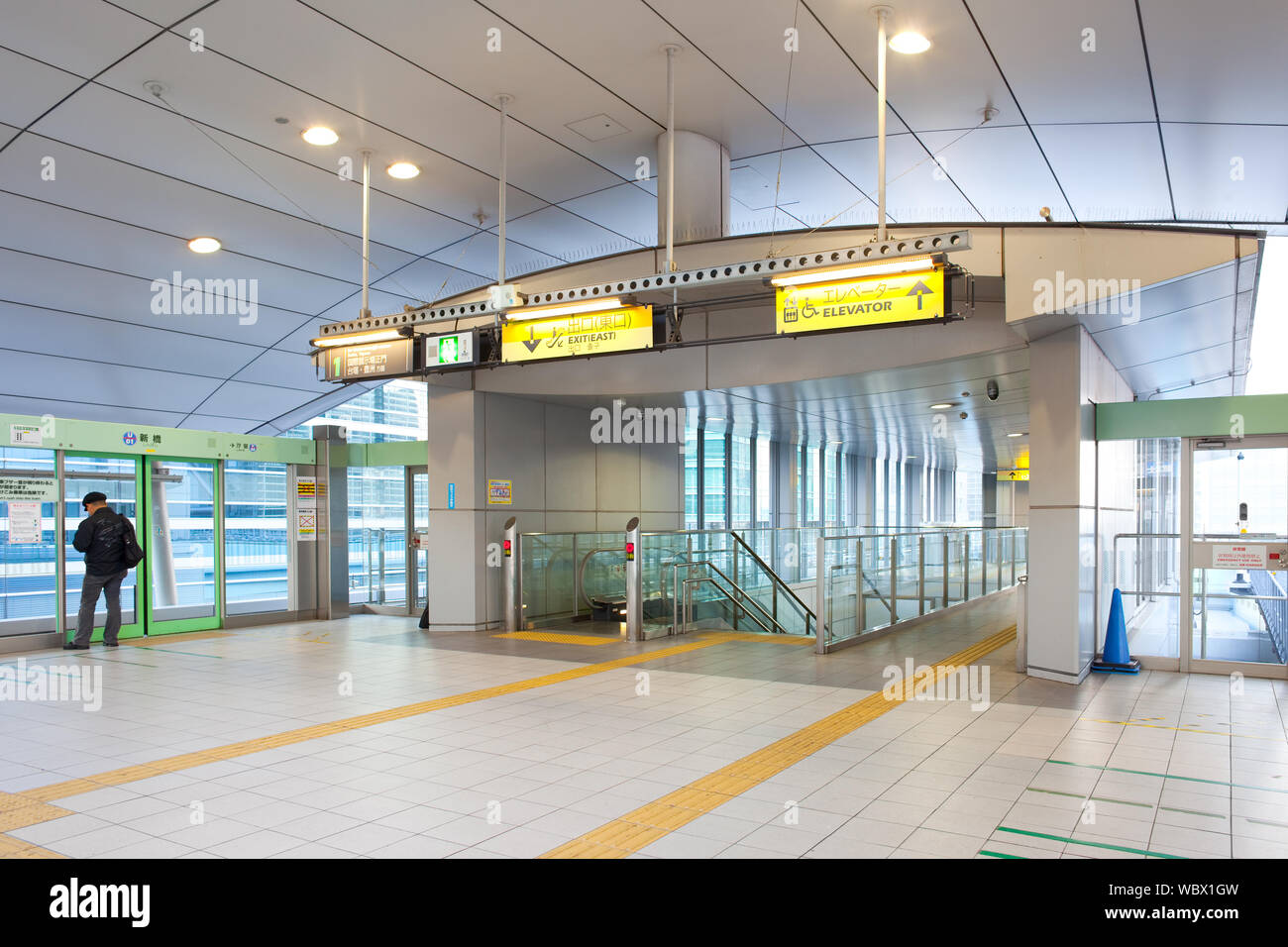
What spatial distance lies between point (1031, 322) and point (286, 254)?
26.9 ft

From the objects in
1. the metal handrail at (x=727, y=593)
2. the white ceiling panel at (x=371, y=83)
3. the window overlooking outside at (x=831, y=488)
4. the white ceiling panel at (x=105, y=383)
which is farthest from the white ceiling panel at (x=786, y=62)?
the window overlooking outside at (x=831, y=488)

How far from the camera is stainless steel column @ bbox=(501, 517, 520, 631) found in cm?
1084

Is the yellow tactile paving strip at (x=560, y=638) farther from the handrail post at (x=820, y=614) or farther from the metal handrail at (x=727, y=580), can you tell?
the handrail post at (x=820, y=614)

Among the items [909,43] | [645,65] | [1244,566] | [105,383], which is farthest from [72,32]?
[1244,566]

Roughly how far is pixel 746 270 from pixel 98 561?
7.92 m

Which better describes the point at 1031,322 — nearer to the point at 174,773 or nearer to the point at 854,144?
the point at 854,144

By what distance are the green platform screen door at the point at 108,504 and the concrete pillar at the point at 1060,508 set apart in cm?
997

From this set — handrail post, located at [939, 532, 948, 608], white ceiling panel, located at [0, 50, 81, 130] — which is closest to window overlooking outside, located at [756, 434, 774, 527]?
handrail post, located at [939, 532, 948, 608]

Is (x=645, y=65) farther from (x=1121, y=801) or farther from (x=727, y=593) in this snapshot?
(x=727, y=593)

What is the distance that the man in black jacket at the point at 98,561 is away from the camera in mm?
9492

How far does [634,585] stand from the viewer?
10195 mm

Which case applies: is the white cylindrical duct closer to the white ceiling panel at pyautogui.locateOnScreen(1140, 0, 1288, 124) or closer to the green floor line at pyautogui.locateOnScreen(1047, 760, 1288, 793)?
the white ceiling panel at pyautogui.locateOnScreen(1140, 0, 1288, 124)

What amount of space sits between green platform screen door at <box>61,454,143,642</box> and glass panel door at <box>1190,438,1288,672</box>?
11.6 metres

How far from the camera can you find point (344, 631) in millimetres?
11266
